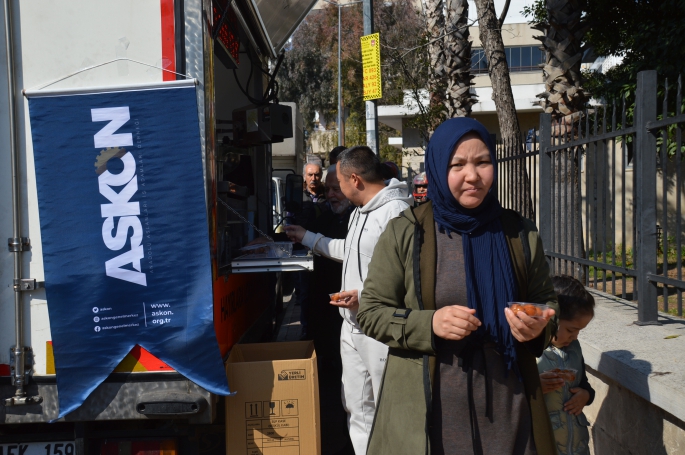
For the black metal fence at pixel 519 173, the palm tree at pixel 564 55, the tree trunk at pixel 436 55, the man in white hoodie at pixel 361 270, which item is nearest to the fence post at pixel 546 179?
the black metal fence at pixel 519 173

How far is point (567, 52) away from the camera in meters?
7.20

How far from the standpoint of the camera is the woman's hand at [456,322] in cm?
200

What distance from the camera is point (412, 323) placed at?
2.13m

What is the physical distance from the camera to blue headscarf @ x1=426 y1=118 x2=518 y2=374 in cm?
216

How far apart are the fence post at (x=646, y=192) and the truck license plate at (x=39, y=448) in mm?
3259

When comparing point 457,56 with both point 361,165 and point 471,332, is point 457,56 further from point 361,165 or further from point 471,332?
point 471,332

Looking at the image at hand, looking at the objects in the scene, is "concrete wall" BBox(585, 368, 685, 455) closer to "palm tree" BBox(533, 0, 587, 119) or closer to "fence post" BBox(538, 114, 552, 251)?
"fence post" BBox(538, 114, 552, 251)

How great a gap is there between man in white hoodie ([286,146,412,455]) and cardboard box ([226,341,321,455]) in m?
0.36

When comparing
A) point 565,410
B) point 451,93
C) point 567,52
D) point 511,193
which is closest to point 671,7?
point 451,93

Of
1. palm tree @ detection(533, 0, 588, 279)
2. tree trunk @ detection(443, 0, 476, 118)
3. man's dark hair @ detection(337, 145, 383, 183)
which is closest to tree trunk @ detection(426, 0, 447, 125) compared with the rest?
tree trunk @ detection(443, 0, 476, 118)

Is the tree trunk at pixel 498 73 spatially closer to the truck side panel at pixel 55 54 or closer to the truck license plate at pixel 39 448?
the truck side panel at pixel 55 54

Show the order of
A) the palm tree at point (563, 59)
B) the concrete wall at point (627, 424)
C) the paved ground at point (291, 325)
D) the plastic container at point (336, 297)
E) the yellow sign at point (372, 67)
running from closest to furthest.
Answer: the concrete wall at point (627, 424) → the plastic container at point (336, 297) → the palm tree at point (563, 59) → the paved ground at point (291, 325) → the yellow sign at point (372, 67)

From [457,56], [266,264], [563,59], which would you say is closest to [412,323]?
[266,264]

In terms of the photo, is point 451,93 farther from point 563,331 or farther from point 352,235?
point 563,331
